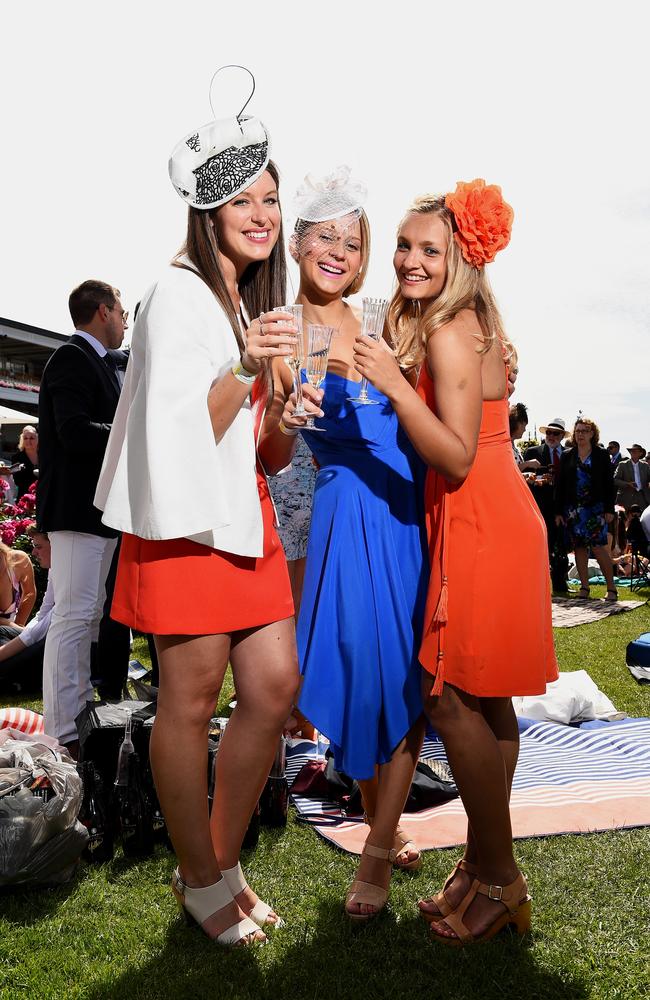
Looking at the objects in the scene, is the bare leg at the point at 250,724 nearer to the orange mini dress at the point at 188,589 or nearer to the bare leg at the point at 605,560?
the orange mini dress at the point at 188,589

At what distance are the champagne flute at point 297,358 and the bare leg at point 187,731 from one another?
67cm

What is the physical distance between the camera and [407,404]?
2.32m

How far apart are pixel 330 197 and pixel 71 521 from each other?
2246mm

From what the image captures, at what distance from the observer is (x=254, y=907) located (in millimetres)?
2670

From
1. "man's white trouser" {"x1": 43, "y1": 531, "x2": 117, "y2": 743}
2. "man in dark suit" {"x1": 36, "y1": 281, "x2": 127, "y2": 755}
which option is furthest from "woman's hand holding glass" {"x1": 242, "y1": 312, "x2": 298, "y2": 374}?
"man's white trouser" {"x1": 43, "y1": 531, "x2": 117, "y2": 743}

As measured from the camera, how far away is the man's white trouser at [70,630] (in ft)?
14.0

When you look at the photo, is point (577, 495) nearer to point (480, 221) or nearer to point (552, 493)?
point (552, 493)

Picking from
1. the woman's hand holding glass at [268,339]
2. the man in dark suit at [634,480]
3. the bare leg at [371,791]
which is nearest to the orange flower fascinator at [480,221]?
the woman's hand holding glass at [268,339]

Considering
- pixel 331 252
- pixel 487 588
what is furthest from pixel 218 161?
pixel 487 588

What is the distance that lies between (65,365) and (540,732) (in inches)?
131

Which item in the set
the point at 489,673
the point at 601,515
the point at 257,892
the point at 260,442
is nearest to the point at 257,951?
the point at 257,892

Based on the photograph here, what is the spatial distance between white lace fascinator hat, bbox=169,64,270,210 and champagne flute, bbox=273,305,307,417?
0.37 meters

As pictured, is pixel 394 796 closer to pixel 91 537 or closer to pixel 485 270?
pixel 485 270

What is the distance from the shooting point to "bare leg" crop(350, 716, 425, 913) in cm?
273
